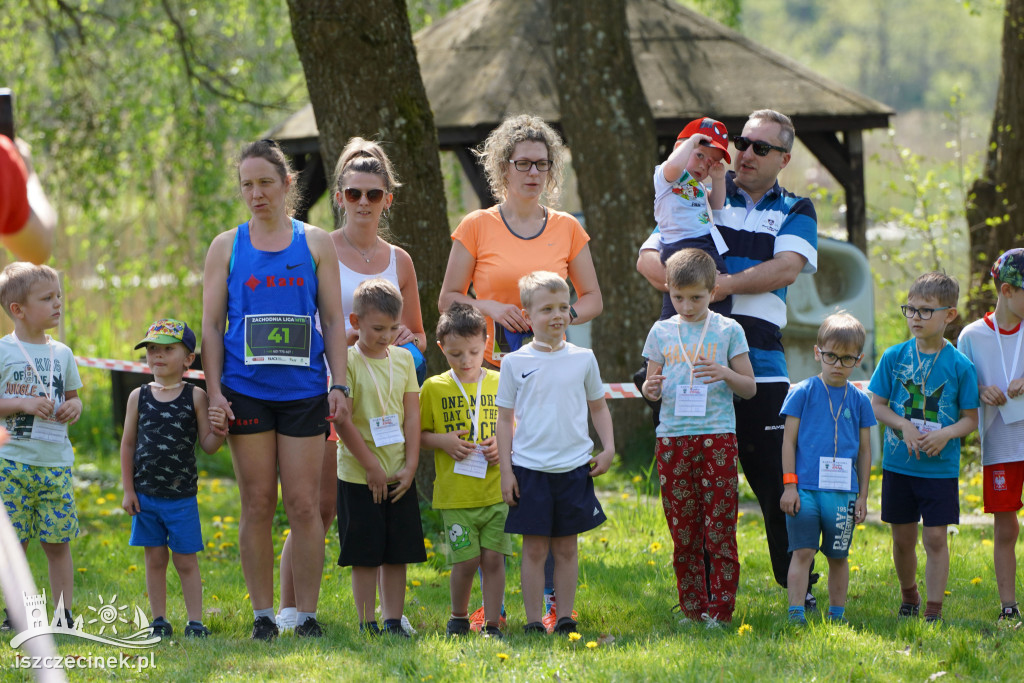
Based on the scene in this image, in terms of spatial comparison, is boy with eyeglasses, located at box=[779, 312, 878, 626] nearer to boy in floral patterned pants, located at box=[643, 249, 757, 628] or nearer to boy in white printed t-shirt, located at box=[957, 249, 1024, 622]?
boy in floral patterned pants, located at box=[643, 249, 757, 628]

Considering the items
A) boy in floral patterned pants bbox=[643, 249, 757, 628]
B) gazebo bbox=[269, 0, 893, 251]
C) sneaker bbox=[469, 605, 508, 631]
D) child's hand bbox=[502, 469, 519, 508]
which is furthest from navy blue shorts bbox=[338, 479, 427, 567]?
gazebo bbox=[269, 0, 893, 251]

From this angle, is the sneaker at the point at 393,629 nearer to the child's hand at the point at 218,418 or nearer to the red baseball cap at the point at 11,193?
the child's hand at the point at 218,418

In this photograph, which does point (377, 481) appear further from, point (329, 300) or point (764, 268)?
point (764, 268)

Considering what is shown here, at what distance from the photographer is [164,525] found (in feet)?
15.3

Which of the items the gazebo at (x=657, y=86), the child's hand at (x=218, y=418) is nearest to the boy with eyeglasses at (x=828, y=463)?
the child's hand at (x=218, y=418)

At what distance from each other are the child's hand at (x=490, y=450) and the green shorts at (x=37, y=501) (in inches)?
76.5

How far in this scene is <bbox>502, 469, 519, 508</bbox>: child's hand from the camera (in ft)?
14.0

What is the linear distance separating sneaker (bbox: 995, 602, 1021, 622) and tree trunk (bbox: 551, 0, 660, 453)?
446 cm

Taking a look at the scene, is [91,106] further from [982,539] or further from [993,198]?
[982,539]

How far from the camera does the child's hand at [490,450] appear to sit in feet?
14.8

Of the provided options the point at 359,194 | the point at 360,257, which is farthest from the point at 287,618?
the point at 359,194

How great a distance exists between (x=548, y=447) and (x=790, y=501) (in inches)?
41.1

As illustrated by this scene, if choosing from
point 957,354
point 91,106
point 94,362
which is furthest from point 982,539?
point 91,106

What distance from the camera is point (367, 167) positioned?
4.66m
